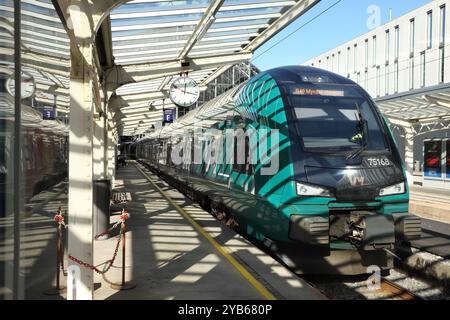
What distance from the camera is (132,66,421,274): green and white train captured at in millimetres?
6816

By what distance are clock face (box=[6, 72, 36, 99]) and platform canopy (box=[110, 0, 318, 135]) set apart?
525cm

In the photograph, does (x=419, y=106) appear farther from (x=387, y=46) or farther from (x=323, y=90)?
(x=387, y=46)

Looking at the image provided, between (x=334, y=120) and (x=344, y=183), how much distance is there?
1.13 m

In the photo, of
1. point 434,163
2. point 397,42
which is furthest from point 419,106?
point 397,42

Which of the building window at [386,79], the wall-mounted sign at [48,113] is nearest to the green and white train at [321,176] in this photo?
the wall-mounted sign at [48,113]

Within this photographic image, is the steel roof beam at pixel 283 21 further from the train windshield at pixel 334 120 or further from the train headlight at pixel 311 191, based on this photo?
the train headlight at pixel 311 191

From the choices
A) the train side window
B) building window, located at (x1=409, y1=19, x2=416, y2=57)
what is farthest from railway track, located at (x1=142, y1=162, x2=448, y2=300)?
building window, located at (x1=409, y1=19, x2=416, y2=57)

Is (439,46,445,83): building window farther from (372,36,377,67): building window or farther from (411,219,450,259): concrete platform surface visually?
(411,219,450,259): concrete platform surface

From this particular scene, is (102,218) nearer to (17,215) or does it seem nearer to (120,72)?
(120,72)

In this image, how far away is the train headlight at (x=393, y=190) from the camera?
283 inches

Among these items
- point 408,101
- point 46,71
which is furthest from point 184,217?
point 408,101

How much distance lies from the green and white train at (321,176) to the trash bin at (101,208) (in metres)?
2.69

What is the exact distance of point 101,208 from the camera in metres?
9.40

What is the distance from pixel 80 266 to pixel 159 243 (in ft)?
13.0
